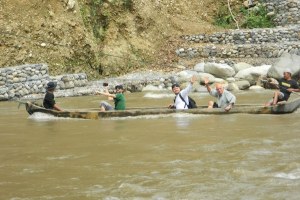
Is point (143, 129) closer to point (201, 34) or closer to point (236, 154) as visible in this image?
point (236, 154)

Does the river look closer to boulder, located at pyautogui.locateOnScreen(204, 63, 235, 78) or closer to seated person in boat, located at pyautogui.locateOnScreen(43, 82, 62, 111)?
seated person in boat, located at pyautogui.locateOnScreen(43, 82, 62, 111)

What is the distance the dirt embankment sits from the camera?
22859 millimetres

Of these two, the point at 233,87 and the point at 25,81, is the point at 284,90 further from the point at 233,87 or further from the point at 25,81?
the point at 25,81

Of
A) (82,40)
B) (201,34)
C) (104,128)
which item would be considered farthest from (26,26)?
(104,128)

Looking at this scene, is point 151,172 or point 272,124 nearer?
point 151,172

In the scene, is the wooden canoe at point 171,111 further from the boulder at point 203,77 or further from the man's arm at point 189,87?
the boulder at point 203,77

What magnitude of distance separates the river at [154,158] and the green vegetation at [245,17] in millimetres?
16858

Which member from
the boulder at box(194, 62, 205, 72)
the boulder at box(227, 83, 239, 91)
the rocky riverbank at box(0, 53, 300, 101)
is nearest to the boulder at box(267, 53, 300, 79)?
the rocky riverbank at box(0, 53, 300, 101)

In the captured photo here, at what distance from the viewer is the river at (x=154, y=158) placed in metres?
6.02

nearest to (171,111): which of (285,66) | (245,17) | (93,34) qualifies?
(285,66)

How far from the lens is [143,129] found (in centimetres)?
1101

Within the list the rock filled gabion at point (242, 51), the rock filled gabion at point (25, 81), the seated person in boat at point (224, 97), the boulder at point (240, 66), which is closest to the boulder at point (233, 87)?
the boulder at point (240, 66)

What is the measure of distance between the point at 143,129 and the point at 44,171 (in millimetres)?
Result: 4090

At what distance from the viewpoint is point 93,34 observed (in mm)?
25109
